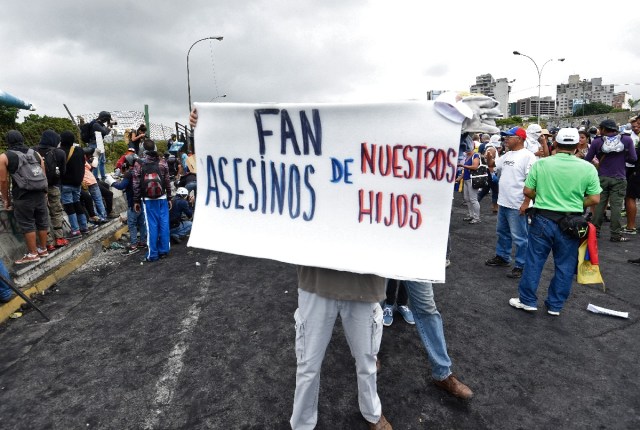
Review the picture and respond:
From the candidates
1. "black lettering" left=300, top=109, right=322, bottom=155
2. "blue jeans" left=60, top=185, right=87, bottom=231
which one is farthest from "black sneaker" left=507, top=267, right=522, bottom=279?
"blue jeans" left=60, top=185, right=87, bottom=231

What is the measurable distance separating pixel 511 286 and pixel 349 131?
3.73m

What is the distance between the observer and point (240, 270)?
5.29 meters

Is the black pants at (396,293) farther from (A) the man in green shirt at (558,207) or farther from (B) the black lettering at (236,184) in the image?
(B) the black lettering at (236,184)

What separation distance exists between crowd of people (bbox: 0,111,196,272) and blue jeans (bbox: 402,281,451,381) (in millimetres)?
4655

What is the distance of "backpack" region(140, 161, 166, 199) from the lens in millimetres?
5941

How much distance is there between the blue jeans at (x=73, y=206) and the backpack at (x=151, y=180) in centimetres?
144

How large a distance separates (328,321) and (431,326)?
3.00 feet

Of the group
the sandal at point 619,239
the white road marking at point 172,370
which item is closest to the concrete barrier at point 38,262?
the white road marking at point 172,370

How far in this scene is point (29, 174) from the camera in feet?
16.2

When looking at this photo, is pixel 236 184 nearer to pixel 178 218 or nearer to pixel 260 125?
pixel 260 125

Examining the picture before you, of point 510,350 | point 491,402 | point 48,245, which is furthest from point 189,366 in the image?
point 48,245

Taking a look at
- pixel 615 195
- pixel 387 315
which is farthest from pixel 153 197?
pixel 615 195

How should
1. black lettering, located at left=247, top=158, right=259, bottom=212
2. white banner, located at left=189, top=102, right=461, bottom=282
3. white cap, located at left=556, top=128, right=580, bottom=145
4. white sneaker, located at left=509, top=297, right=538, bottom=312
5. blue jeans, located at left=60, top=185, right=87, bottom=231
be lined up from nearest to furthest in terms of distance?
white banner, located at left=189, top=102, right=461, bottom=282 → black lettering, located at left=247, top=158, right=259, bottom=212 → white cap, located at left=556, top=128, right=580, bottom=145 → white sneaker, located at left=509, top=297, right=538, bottom=312 → blue jeans, located at left=60, top=185, right=87, bottom=231

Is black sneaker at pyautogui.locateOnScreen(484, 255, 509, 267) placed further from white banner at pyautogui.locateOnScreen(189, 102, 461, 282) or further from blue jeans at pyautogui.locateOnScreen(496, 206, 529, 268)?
white banner at pyautogui.locateOnScreen(189, 102, 461, 282)
